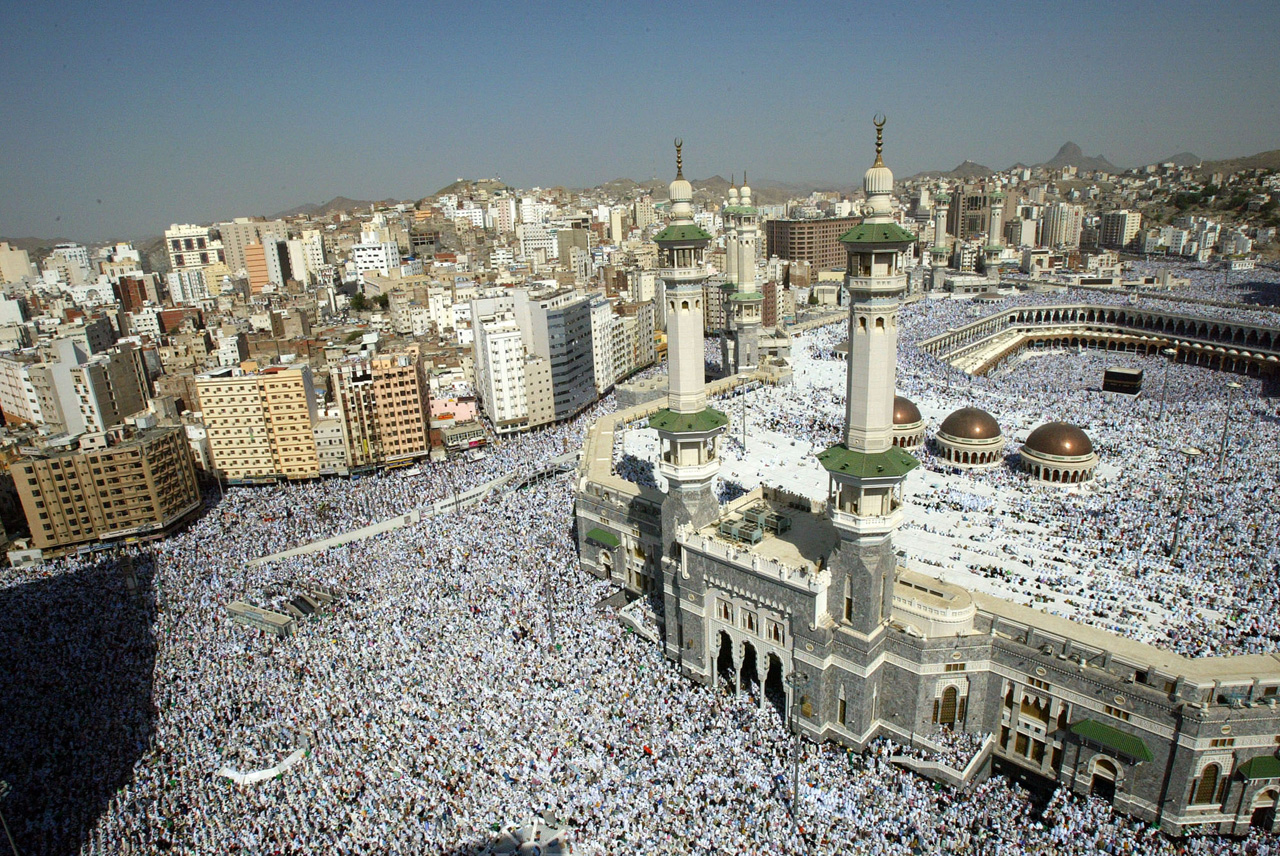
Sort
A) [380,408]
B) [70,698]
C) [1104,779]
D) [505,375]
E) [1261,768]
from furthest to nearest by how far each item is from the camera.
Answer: [505,375] → [380,408] → [70,698] → [1104,779] → [1261,768]

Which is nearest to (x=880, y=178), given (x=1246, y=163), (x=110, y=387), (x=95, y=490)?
(x=95, y=490)

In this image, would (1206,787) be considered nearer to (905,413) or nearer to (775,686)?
(775,686)

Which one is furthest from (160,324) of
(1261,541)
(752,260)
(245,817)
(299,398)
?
(1261,541)

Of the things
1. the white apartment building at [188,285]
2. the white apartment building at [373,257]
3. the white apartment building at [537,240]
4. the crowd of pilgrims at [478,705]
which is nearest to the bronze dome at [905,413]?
the crowd of pilgrims at [478,705]

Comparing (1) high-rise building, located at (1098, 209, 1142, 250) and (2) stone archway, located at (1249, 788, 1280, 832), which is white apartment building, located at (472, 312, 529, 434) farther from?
(1) high-rise building, located at (1098, 209, 1142, 250)

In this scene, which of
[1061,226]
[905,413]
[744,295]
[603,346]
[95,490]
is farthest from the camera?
[1061,226]

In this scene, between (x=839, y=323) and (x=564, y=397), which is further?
(x=839, y=323)

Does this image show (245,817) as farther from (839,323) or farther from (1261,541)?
(839,323)

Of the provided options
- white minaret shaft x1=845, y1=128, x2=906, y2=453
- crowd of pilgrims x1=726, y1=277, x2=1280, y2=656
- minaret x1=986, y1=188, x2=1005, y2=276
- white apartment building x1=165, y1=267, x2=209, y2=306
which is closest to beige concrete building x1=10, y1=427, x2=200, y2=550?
crowd of pilgrims x1=726, y1=277, x2=1280, y2=656
